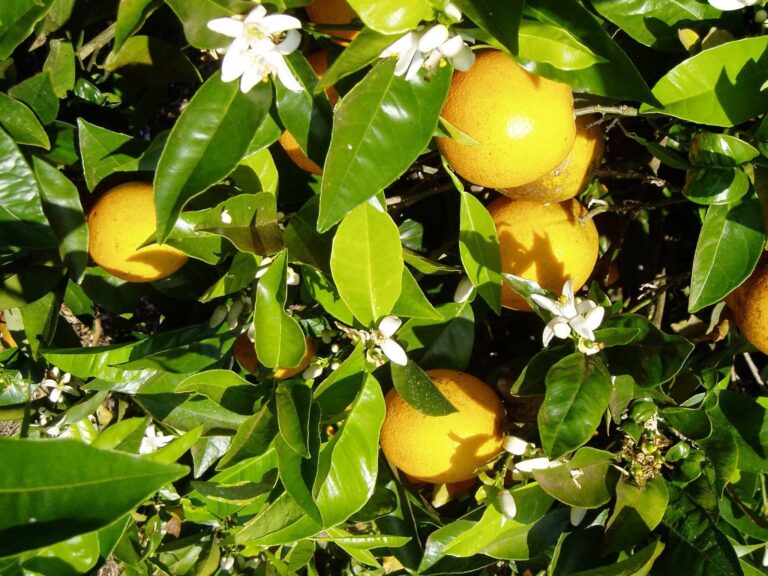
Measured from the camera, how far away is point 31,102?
4.50 feet

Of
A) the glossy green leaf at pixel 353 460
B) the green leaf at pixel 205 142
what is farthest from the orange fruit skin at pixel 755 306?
the green leaf at pixel 205 142

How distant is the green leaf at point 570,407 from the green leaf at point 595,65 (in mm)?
435

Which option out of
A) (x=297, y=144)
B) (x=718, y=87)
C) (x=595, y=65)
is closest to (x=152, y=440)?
(x=297, y=144)

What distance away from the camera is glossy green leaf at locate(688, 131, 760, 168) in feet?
3.59

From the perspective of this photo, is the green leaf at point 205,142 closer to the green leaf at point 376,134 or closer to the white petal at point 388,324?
the green leaf at point 376,134

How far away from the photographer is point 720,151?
1.11 metres

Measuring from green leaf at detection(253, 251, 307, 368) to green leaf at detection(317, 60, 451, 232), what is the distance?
23cm

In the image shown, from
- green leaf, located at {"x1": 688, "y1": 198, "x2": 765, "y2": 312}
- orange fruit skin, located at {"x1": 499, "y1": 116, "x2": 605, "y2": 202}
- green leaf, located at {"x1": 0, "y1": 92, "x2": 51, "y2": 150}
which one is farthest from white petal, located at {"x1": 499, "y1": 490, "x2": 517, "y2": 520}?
green leaf, located at {"x1": 0, "y1": 92, "x2": 51, "y2": 150}

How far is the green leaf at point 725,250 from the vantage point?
1.16m

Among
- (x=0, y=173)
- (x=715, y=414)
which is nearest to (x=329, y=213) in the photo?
(x=0, y=173)

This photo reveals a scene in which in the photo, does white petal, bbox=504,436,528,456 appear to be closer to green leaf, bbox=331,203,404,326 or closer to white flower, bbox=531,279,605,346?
white flower, bbox=531,279,605,346

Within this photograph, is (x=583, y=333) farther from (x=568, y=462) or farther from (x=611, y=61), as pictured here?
(x=611, y=61)

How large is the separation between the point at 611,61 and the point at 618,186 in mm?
675

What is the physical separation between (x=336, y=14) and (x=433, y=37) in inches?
11.7
